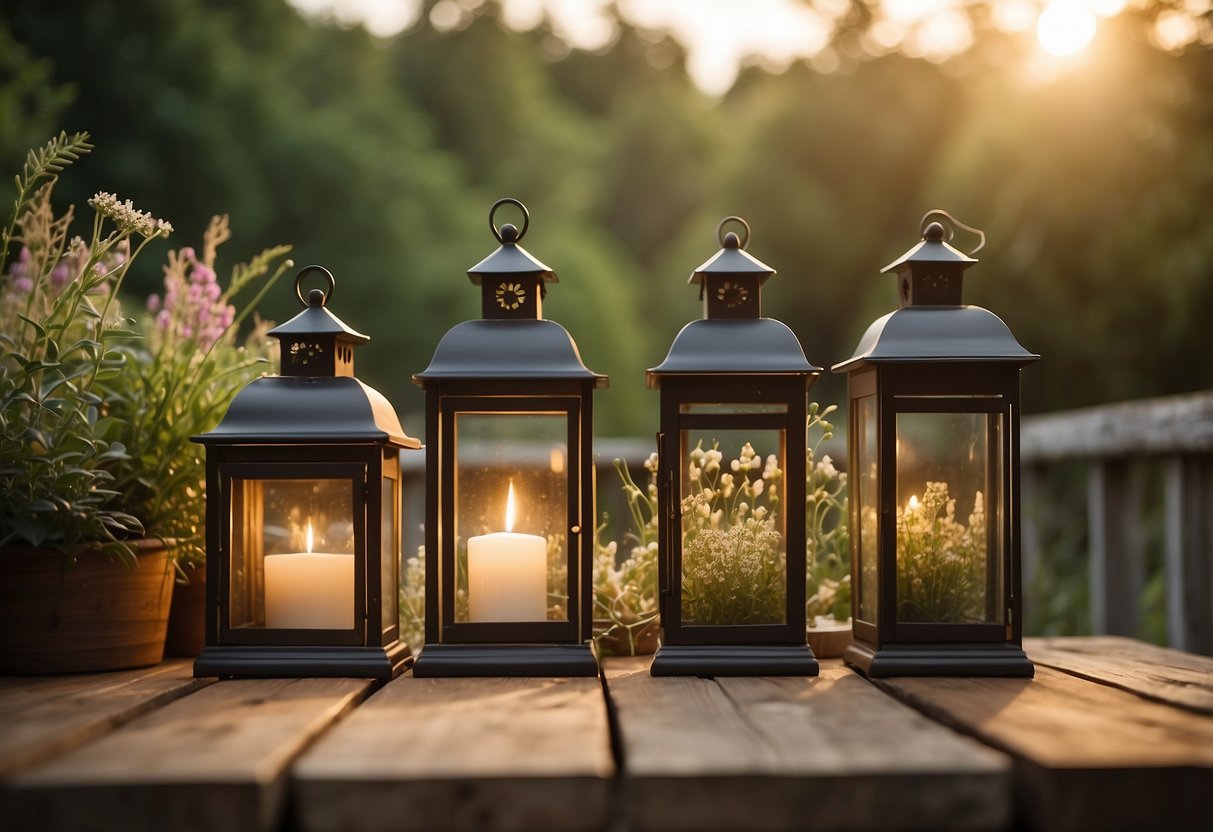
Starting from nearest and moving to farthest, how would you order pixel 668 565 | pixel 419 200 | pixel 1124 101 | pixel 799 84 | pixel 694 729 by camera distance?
pixel 694 729, pixel 668 565, pixel 1124 101, pixel 799 84, pixel 419 200

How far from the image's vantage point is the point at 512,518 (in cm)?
228

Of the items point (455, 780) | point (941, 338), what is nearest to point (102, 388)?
point (455, 780)

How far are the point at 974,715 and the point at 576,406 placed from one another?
94 cm

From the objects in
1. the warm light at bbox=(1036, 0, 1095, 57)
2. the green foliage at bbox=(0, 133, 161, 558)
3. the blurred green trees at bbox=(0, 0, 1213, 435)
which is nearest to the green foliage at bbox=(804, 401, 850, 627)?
the green foliage at bbox=(0, 133, 161, 558)

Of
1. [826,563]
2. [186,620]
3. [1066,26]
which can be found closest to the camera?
[186,620]

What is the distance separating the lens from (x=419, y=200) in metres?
21.7

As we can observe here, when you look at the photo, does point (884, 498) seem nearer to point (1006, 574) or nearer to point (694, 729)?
point (1006, 574)

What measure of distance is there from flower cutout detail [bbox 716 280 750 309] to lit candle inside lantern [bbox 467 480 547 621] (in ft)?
2.13

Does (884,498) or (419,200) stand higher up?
(419,200)

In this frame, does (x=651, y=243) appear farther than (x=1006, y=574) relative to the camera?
Yes

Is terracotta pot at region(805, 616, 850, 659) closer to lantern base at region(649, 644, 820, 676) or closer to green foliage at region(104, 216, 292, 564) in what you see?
lantern base at region(649, 644, 820, 676)

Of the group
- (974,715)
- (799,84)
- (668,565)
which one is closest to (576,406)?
(668,565)

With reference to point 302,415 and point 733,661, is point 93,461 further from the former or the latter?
point 733,661

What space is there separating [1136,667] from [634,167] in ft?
91.9
